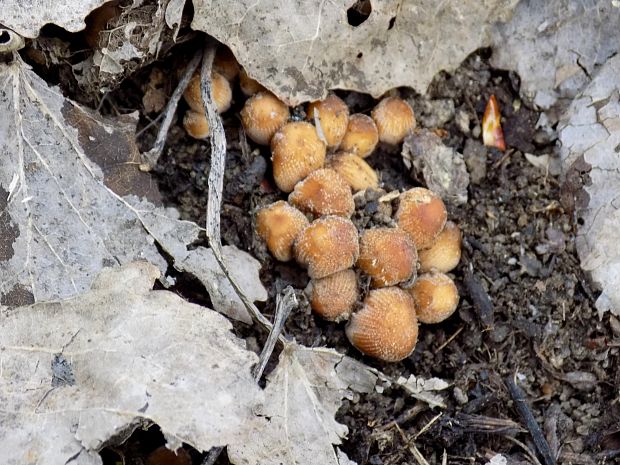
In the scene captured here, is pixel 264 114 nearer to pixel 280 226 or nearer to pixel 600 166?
pixel 280 226

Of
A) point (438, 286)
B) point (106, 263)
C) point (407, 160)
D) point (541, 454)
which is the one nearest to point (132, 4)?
point (106, 263)

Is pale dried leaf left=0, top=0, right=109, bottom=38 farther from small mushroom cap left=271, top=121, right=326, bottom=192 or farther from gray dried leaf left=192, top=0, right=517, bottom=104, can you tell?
small mushroom cap left=271, top=121, right=326, bottom=192

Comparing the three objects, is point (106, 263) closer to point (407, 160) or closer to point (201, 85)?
point (201, 85)

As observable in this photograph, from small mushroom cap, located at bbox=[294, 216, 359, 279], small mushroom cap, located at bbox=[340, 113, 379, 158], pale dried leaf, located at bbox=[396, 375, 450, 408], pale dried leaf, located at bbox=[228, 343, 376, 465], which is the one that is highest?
small mushroom cap, located at bbox=[340, 113, 379, 158]

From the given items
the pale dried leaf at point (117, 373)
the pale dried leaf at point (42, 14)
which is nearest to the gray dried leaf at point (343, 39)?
the pale dried leaf at point (42, 14)

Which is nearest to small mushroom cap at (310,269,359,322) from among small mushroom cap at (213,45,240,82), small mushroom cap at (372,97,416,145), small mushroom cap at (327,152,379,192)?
small mushroom cap at (327,152,379,192)

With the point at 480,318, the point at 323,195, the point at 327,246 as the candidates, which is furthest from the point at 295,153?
the point at 480,318
